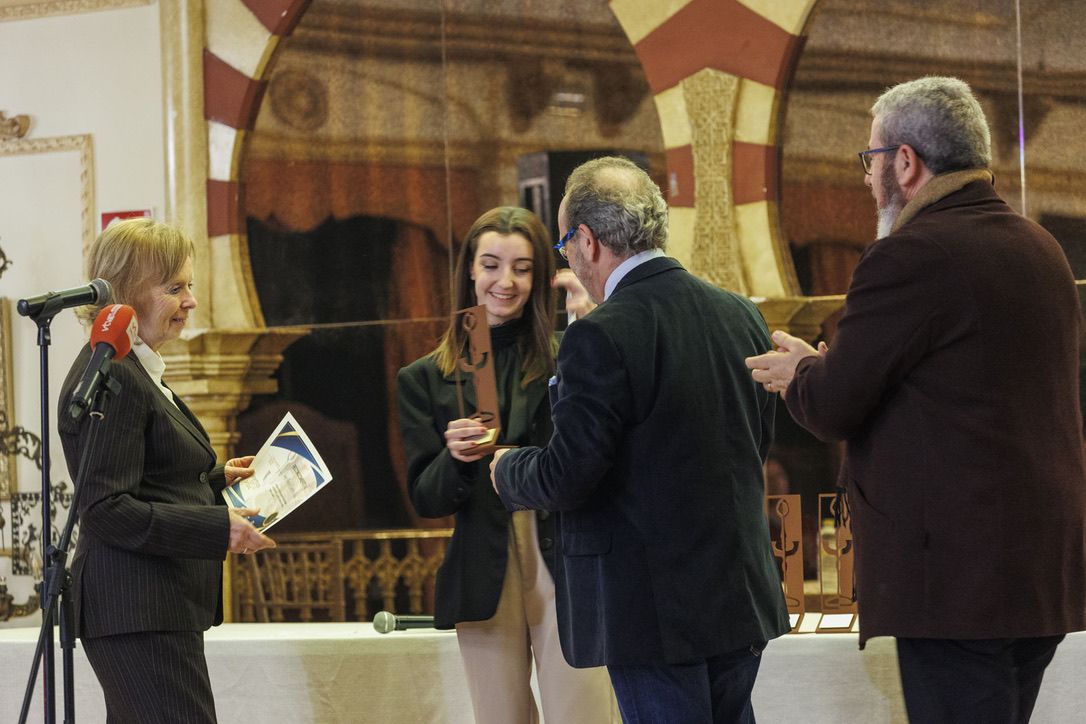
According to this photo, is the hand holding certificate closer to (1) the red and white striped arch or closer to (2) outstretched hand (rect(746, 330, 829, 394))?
(2) outstretched hand (rect(746, 330, 829, 394))

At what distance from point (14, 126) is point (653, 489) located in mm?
5322

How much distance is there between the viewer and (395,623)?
3.81 metres

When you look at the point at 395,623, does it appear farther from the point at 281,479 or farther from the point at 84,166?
the point at 84,166

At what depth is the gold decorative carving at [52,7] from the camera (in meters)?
6.44

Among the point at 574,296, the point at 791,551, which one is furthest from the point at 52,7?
the point at 791,551

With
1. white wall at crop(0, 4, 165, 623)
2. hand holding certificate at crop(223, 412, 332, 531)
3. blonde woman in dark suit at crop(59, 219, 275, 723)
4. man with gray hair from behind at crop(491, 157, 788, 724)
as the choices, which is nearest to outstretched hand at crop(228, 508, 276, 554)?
blonde woman in dark suit at crop(59, 219, 275, 723)

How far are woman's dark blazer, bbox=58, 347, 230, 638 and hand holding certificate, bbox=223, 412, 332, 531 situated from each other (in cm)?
22

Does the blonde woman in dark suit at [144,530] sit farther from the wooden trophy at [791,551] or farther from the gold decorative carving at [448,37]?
the gold decorative carving at [448,37]

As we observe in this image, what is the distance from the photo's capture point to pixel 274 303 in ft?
18.6

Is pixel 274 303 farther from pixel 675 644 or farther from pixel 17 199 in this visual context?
pixel 675 644

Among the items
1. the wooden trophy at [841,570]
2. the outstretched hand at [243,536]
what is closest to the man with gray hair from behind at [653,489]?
the outstretched hand at [243,536]

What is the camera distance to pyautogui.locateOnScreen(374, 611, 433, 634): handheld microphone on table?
378 cm

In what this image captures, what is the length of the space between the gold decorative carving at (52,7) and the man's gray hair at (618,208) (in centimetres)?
475

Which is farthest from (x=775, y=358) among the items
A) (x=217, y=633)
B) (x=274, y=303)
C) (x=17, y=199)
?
(x=17, y=199)
